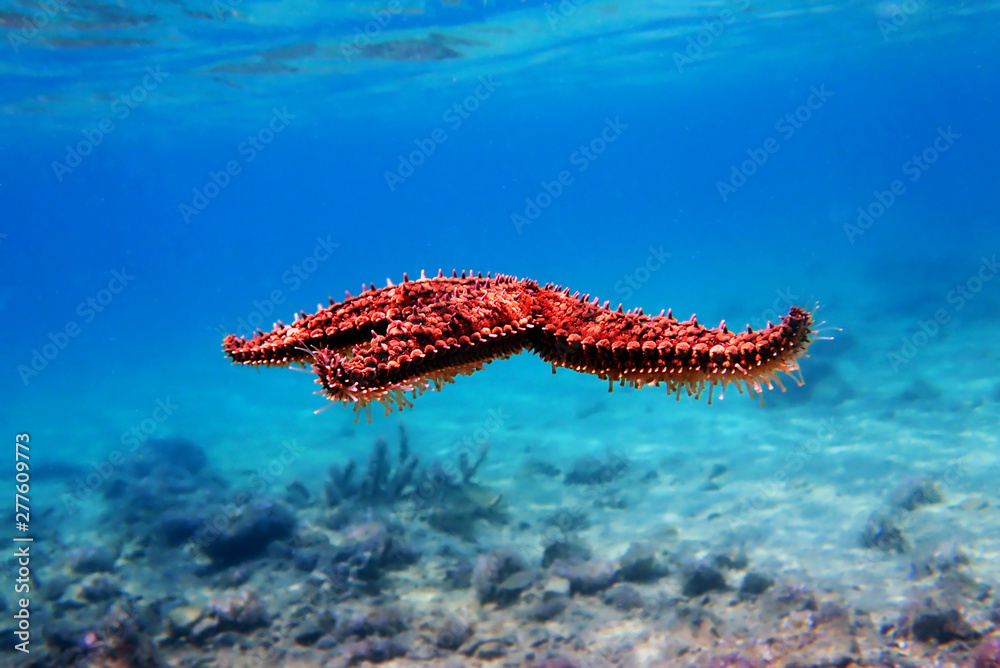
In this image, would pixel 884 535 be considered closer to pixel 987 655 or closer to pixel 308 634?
pixel 987 655

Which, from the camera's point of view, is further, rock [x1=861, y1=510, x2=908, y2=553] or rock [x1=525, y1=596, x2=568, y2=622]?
rock [x1=861, y1=510, x2=908, y2=553]

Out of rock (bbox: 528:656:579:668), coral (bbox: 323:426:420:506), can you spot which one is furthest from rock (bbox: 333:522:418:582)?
rock (bbox: 528:656:579:668)

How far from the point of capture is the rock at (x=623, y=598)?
37.9ft

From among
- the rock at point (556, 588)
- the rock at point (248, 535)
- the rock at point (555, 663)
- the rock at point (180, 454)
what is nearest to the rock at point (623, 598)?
the rock at point (556, 588)

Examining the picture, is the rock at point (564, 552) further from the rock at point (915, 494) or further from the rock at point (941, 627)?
the rock at point (915, 494)

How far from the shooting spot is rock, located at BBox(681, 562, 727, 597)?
11.8 meters

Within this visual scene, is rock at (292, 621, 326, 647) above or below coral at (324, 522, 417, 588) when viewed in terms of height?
below

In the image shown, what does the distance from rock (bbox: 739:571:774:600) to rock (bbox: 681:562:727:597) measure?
14.8 inches

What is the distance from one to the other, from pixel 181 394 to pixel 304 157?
6641cm

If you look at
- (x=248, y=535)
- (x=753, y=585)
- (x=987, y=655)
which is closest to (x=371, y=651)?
(x=248, y=535)

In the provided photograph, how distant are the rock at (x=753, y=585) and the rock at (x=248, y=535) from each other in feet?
33.2

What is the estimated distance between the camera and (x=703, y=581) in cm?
1191

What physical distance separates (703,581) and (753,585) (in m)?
0.90

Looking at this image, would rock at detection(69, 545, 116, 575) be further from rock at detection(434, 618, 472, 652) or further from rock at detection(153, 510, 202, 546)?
rock at detection(434, 618, 472, 652)
